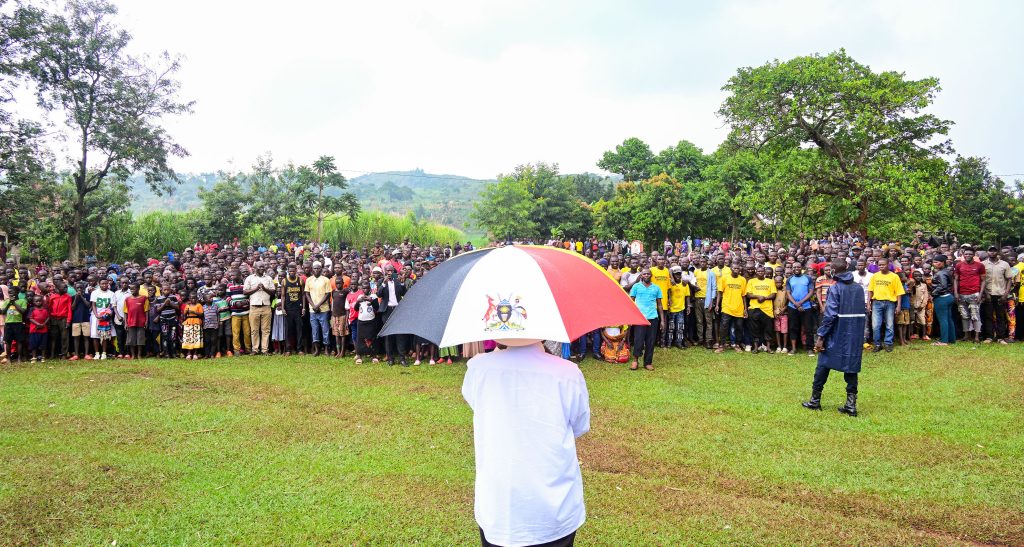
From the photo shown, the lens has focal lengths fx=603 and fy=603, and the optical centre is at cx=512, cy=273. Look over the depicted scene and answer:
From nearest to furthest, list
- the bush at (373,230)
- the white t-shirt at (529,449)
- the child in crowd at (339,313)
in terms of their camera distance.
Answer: the white t-shirt at (529,449) → the child in crowd at (339,313) → the bush at (373,230)

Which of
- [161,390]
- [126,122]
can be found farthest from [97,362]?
[126,122]

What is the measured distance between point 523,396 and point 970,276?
40.2 feet

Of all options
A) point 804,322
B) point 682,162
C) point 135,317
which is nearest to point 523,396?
point 804,322

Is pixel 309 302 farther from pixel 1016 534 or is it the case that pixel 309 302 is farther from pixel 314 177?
pixel 314 177

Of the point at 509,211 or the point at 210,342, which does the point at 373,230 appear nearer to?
the point at 509,211

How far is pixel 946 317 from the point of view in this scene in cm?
1152

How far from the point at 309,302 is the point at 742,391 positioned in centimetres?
799

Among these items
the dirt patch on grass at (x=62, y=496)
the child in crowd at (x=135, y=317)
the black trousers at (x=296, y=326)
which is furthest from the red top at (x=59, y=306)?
the dirt patch on grass at (x=62, y=496)

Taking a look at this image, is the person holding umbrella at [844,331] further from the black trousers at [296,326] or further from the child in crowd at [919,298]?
the black trousers at [296,326]

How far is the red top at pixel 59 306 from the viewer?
11.6 m

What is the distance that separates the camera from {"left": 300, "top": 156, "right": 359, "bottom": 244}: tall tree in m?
29.1

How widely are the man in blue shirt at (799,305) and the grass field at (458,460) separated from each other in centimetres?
183

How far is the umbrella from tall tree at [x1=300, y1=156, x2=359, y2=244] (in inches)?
1078

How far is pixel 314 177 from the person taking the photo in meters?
29.3
